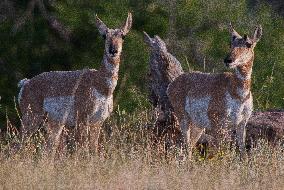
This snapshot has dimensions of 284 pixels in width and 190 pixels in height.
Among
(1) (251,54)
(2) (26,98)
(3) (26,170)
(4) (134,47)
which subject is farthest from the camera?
(4) (134,47)

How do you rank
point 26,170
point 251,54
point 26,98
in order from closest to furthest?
point 26,170
point 251,54
point 26,98

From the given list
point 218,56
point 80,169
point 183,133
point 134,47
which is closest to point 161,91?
point 183,133

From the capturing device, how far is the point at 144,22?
1664cm

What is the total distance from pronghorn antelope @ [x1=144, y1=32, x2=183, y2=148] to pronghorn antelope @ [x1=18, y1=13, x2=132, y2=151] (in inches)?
36.5

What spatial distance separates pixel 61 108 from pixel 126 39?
3260 mm

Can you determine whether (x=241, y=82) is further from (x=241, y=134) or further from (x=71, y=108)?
(x=71, y=108)

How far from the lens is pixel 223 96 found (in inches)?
492

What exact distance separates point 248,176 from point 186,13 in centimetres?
731

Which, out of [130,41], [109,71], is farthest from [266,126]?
[130,41]

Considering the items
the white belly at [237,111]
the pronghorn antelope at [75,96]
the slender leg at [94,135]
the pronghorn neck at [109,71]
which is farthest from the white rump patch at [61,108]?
the white belly at [237,111]

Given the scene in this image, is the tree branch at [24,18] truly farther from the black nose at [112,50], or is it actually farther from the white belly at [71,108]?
the black nose at [112,50]

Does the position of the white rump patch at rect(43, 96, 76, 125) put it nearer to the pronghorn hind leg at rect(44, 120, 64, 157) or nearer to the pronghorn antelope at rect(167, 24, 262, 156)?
the pronghorn hind leg at rect(44, 120, 64, 157)

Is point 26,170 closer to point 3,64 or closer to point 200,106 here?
point 200,106

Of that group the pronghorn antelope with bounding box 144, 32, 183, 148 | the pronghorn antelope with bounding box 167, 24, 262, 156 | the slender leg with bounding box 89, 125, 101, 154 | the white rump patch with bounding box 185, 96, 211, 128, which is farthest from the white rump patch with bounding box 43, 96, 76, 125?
the white rump patch with bounding box 185, 96, 211, 128
